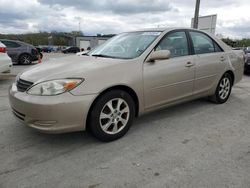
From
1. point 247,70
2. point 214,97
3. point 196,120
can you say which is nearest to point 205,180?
point 196,120

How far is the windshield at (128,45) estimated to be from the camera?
3.45 meters

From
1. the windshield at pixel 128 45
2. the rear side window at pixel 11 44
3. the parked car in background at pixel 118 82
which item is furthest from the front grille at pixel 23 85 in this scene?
the rear side window at pixel 11 44

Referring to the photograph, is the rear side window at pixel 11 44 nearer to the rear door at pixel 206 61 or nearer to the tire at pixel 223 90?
the rear door at pixel 206 61

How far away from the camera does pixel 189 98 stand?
4.02 meters

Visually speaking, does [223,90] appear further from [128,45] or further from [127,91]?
[127,91]

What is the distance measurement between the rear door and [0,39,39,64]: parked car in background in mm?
10403

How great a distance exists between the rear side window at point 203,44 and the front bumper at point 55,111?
225 cm

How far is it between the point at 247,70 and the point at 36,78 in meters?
8.73

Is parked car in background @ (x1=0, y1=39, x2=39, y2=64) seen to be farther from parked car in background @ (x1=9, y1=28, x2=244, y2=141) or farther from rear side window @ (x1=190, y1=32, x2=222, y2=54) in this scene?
rear side window @ (x1=190, y1=32, x2=222, y2=54)

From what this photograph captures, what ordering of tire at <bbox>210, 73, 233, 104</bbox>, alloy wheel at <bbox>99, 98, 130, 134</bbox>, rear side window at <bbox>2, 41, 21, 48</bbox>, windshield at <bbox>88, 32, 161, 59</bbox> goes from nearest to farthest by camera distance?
alloy wheel at <bbox>99, 98, 130, 134</bbox>, windshield at <bbox>88, 32, 161, 59</bbox>, tire at <bbox>210, 73, 233, 104</bbox>, rear side window at <bbox>2, 41, 21, 48</bbox>

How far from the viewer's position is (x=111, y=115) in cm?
301

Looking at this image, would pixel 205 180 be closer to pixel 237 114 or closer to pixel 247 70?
pixel 237 114

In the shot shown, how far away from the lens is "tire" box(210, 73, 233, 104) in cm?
465

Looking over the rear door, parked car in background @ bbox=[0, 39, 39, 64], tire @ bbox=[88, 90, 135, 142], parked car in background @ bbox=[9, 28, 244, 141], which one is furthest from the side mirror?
parked car in background @ bbox=[0, 39, 39, 64]
